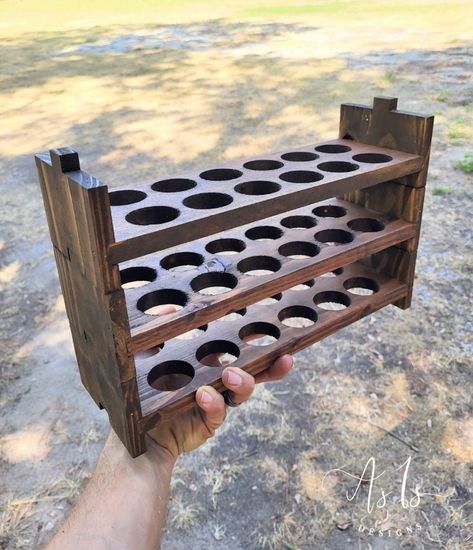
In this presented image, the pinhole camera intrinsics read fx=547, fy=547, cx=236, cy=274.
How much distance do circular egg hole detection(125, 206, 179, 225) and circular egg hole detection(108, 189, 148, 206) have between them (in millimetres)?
86

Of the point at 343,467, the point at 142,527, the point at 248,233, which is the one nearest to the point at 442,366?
the point at 343,467

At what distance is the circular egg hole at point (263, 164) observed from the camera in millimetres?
1321

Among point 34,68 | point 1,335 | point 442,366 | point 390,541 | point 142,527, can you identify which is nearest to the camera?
point 142,527

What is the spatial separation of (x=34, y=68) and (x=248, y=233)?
32.2 ft

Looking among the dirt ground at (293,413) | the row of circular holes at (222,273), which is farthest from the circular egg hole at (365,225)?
the dirt ground at (293,413)

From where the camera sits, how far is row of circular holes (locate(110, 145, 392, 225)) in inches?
41.9

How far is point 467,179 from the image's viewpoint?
427 centimetres

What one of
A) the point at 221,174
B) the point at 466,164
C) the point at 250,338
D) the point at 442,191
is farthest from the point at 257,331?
the point at 466,164

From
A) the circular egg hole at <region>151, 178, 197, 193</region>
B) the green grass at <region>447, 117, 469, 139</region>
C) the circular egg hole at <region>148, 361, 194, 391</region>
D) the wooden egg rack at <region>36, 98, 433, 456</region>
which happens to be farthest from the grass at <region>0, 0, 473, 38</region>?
the circular egg hole at <region>148, 361, 194, 391</region>

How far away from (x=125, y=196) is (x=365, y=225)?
2.17 feet

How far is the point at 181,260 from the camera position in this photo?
132 cm

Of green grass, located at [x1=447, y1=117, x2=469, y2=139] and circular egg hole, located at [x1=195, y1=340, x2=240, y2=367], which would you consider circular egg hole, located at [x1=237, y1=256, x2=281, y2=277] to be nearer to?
circular egg hole, located at [x1=195, y1=340, x2=240, y2=367]

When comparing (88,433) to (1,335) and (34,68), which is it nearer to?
(1,335)

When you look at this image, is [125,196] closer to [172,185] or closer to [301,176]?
[172,185]
